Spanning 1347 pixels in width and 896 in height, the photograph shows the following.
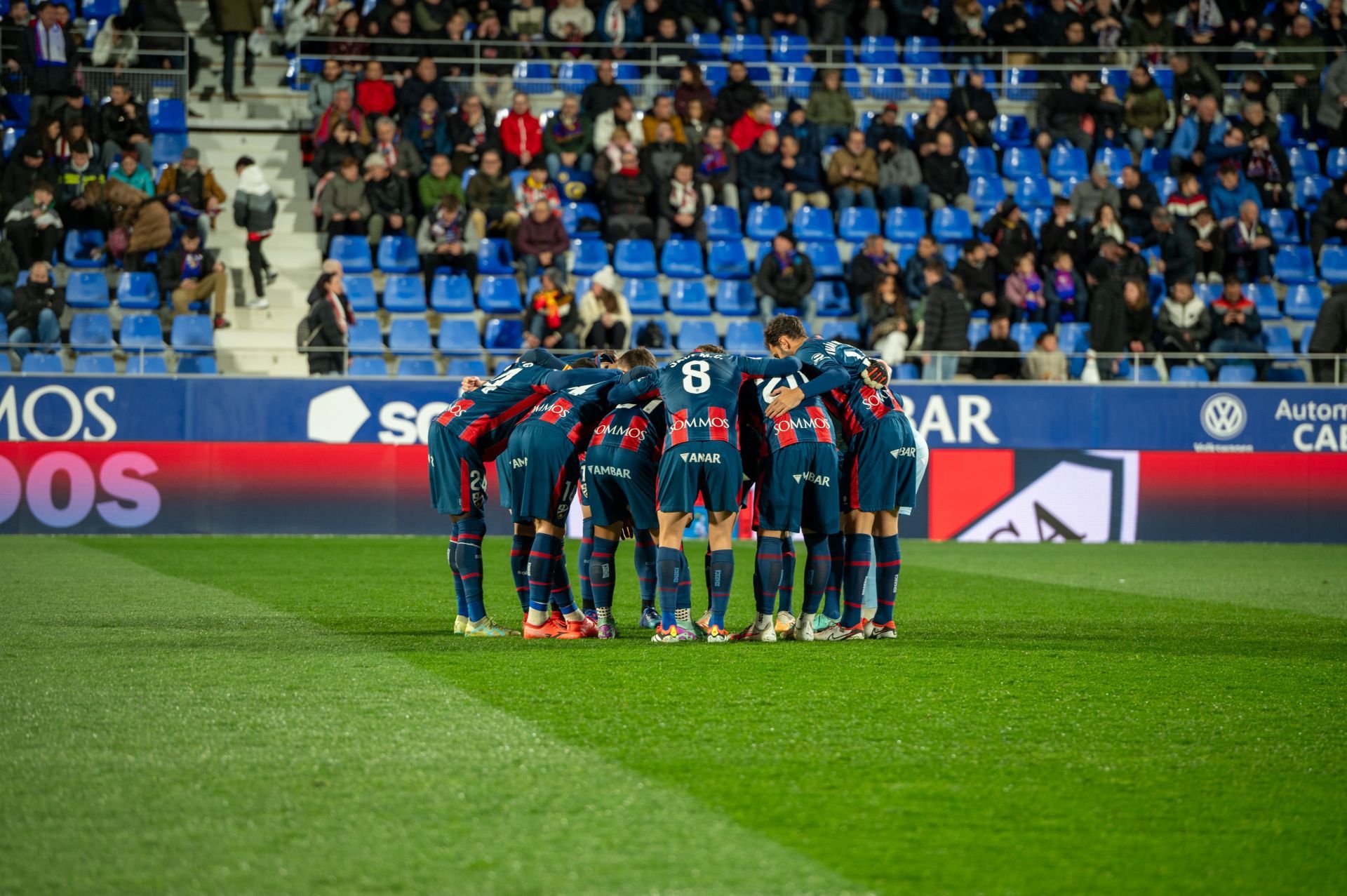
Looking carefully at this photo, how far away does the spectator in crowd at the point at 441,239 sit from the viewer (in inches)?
795

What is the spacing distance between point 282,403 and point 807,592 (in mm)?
10148

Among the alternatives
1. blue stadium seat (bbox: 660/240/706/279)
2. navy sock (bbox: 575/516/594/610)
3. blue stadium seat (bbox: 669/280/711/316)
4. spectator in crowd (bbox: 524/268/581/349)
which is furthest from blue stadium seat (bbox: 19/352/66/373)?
navy sock (bbox: 575/516/594/610)

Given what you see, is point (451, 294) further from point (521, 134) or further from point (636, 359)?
point (636, 359)

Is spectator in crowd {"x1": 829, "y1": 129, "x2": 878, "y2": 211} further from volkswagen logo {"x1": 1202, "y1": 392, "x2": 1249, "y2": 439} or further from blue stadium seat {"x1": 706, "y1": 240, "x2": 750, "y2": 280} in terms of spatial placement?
volkswagen logo {"x1": 1202, "y1": 392, "x2": 1249, "y2": 439}

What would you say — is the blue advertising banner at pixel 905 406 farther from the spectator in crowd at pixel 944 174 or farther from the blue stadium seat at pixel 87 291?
the spectator in crowd at pixel 944 174

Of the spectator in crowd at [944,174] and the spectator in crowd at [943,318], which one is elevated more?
the spectator in crowd at [944,174]

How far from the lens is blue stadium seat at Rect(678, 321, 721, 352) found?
19.9 meters

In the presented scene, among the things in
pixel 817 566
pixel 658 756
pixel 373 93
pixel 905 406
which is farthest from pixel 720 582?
pixel 373 93

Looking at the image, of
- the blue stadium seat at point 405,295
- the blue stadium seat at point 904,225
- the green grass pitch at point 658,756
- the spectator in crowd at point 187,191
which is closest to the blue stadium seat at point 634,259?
the blue stadium seat at point 405,295

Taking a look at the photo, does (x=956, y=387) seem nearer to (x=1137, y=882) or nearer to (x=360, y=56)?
(x=360, y=56)

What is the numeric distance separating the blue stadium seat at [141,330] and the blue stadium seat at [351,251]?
257 cm

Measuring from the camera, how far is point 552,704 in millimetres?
7086

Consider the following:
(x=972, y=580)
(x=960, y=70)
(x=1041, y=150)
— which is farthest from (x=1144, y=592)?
(x=960, y=70)

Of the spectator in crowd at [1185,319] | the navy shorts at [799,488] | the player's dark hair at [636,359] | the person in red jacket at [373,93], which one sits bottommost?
the navy shorts at [799,488]
